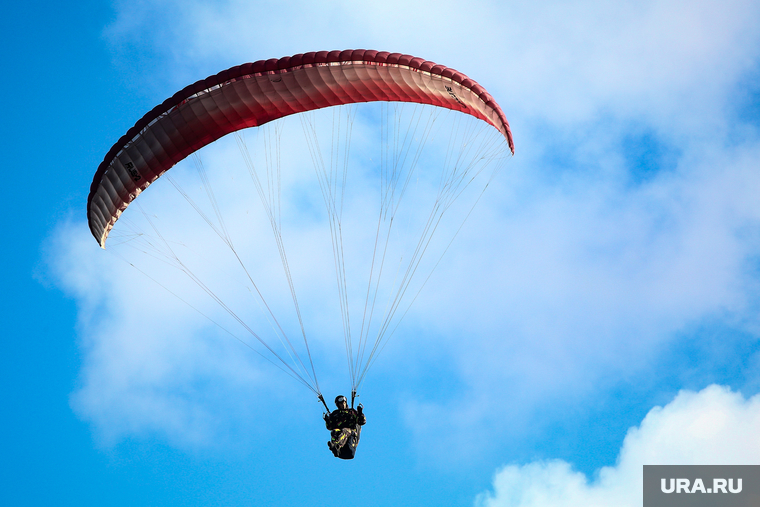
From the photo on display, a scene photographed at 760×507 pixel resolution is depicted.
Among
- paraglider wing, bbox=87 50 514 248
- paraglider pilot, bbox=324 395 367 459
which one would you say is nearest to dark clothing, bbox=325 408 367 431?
paraglider pilot, bbox=324 395 367 459

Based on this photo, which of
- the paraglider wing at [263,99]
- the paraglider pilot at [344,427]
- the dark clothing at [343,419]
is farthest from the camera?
the paraglider wing at [263,99]

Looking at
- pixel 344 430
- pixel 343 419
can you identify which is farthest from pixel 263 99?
pixel 344 430

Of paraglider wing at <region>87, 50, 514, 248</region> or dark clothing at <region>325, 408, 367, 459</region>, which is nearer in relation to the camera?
dark clothing at <region>325, 408, 367, 459</region>

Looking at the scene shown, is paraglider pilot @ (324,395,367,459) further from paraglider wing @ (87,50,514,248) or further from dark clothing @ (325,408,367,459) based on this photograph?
paraglider wing @ (87,50,514,248)

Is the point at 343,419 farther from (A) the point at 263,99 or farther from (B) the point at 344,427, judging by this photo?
(A) the point at 263,99

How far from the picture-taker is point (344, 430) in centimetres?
1622

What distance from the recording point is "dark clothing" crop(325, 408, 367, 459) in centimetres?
1606

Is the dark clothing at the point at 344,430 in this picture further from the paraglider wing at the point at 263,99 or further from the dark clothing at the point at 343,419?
the paraglider wing at the point at 263,99

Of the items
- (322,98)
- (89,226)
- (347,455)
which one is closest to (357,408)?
(347,455)

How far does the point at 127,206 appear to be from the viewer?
18.5 meters

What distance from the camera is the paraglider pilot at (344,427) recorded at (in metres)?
16.1

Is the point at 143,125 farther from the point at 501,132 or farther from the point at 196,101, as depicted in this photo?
the point at 501,132

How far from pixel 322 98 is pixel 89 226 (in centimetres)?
741

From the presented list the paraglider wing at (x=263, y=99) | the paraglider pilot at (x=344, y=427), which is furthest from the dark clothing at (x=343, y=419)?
the paraglider wing at (x=263, y=99)
